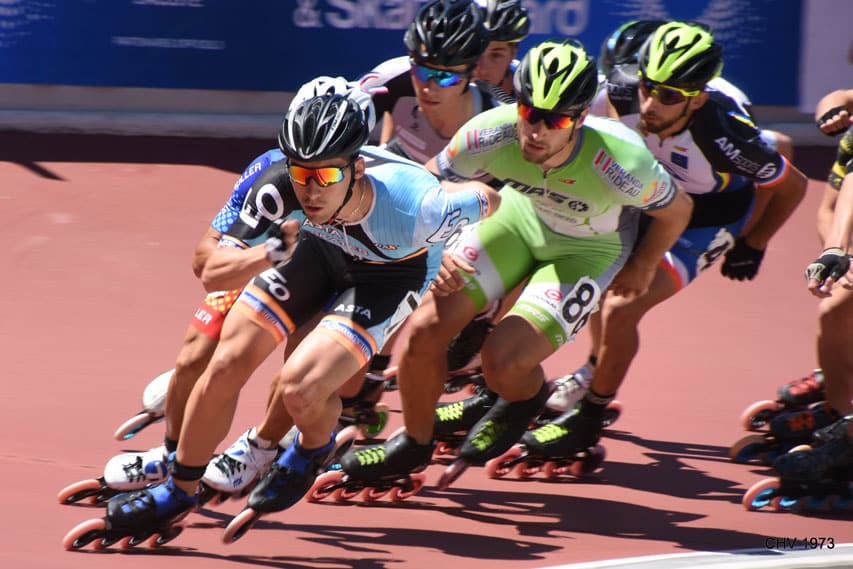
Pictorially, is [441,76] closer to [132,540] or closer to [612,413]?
[612,413]

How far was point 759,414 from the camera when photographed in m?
7.30

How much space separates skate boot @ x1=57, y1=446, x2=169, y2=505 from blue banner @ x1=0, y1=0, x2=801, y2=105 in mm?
6364

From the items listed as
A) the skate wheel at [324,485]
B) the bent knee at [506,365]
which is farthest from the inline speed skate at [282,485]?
the bent knee at [506,365]

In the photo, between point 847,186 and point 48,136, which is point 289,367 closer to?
point 847,186

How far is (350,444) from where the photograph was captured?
19.7 feet

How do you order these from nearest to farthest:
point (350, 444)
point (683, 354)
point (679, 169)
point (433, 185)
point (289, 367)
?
point (289, 367) → point (433, 185) → point (350, 444) → point (679, 169) → point (683, 354)

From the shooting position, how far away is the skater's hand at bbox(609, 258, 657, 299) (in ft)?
20.3

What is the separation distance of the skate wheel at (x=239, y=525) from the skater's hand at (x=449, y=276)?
1281mm

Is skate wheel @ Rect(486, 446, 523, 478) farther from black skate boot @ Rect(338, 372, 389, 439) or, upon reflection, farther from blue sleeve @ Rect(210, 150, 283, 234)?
blue sleeve @ Rect(210, 150, 283, 234)

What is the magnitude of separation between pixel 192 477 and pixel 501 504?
5.36 ft

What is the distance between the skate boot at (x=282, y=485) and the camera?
5227 millimetres

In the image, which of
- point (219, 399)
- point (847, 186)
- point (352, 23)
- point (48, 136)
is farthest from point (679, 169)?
point (48, 136)

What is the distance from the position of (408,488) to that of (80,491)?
4.76 feet

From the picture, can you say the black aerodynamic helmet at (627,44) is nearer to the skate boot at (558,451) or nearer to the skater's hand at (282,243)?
the skate boot at (558,451)
